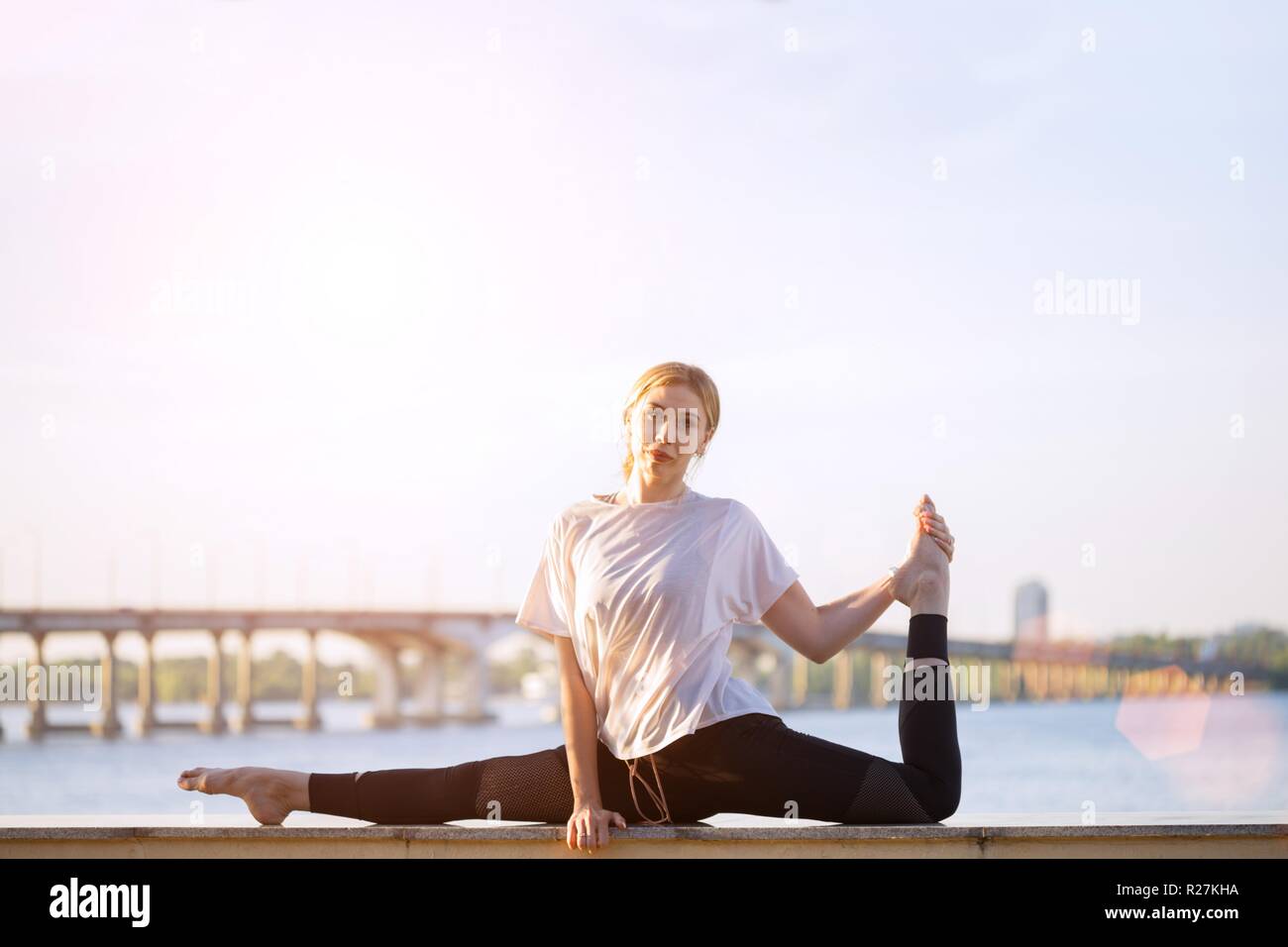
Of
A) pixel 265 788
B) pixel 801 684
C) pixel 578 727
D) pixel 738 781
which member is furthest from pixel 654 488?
pixel 801 684

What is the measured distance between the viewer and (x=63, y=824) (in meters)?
3.85

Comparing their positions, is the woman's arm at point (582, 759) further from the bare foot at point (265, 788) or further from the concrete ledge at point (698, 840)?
the bare foot at point (265, 788)

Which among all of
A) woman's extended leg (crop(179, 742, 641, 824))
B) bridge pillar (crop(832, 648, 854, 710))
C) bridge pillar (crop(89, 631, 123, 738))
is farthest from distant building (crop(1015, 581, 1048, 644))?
woman's extended leg (crop(179, 742, 641, 824))

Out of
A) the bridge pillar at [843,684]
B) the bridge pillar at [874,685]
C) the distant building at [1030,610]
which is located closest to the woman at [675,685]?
the distant building at [1030,610]

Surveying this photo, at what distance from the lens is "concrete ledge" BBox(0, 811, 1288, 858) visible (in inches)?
139

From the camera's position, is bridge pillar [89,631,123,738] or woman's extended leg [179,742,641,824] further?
bridge pillar [89,631,123,738]

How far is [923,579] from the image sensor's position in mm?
3898

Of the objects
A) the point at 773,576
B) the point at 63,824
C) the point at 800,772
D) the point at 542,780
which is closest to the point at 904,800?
the point at 800,772

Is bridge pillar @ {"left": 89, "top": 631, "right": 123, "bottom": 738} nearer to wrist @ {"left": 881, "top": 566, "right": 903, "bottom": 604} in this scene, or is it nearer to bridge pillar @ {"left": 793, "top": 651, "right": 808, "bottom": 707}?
bridge pillar @ {"left": 793, "top": 651, "right": 808, "bottom": 707}

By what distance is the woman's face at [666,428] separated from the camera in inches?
150

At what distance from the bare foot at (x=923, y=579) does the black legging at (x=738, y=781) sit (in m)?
0.04

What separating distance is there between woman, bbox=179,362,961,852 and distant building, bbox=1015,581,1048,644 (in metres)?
48.5

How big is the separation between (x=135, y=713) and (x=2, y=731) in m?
4.36
